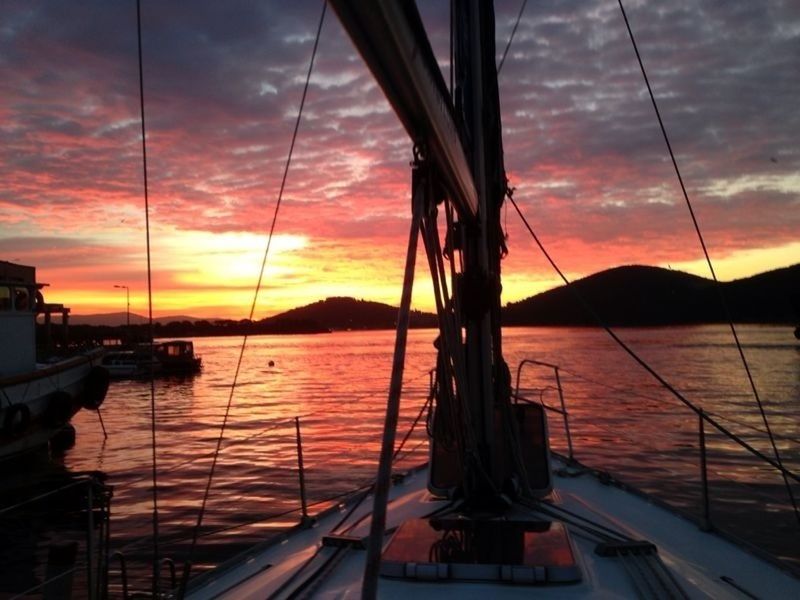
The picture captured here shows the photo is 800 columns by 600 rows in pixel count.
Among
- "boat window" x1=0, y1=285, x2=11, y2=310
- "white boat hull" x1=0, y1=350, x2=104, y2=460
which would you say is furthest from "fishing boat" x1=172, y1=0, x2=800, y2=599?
"boat window" x1=0, y1=285, x2=11, y2=310

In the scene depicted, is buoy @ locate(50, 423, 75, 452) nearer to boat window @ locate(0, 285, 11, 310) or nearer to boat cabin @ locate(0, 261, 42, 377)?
boat cabin @ locate(0, 261, 42, 377)

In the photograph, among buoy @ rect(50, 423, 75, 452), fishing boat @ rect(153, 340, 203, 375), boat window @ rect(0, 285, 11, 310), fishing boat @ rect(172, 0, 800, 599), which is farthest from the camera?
fishing boat @ rect(153, 340, 203, 375)

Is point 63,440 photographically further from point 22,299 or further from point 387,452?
point 387,452

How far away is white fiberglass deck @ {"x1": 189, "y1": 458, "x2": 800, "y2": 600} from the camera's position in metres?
3.76

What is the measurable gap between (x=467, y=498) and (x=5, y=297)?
17529 millimetres

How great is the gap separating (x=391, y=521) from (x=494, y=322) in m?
1.87

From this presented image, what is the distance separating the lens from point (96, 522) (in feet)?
40.7

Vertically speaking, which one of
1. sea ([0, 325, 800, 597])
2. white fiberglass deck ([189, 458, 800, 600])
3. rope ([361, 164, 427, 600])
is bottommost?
sea ([0, 325, 800, 597])

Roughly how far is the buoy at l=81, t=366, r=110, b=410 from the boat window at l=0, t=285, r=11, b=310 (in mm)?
4726

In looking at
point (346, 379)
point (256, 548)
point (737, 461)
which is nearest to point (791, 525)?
point (737, 461)

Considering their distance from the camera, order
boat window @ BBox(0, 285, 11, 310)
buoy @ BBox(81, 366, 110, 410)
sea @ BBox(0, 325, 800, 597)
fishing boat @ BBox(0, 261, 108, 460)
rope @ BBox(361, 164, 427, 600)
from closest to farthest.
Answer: rope @ BBox(361, 164, 427, 600) < sea @ BBox(0, 325, 800, 597) < fishing boat @ BBox(0, 261, 108, 460) < boat window @ BBox(0, 285, 11, 310) < buoy @ BBox(81, 366, 110, 410)

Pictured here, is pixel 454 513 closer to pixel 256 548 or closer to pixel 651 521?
pixel 256 548

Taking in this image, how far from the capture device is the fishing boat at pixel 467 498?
8.31 ft

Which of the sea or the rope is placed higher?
the rope
